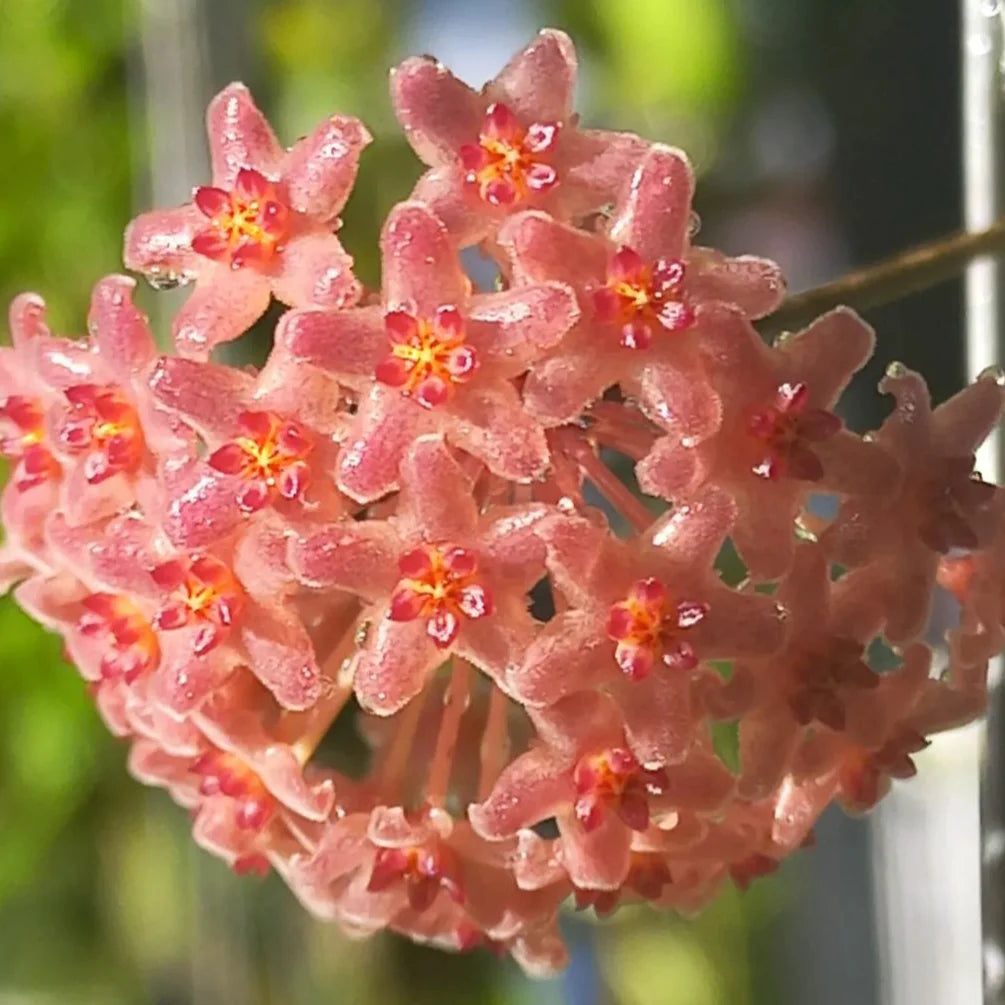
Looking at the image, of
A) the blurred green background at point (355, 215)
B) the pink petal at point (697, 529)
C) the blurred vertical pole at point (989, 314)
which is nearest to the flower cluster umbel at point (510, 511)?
the pink petal at point (697, 529)

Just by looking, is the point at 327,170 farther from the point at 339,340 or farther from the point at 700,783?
the point at 700,783

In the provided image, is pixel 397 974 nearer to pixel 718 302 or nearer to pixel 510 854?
pixel 510 854

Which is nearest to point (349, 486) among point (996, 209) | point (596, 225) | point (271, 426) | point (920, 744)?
point (271, 426)

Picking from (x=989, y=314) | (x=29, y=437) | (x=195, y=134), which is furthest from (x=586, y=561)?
(x=195, y=134)

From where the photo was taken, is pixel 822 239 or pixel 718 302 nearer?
pixel 718 302

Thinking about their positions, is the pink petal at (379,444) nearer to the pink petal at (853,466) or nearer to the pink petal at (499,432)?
the pink petal at (499,432)

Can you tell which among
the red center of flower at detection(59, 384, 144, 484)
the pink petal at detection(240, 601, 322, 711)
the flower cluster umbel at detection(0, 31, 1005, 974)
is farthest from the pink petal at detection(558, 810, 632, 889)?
the red center of flower at detection(59, 384, 144, 484)
